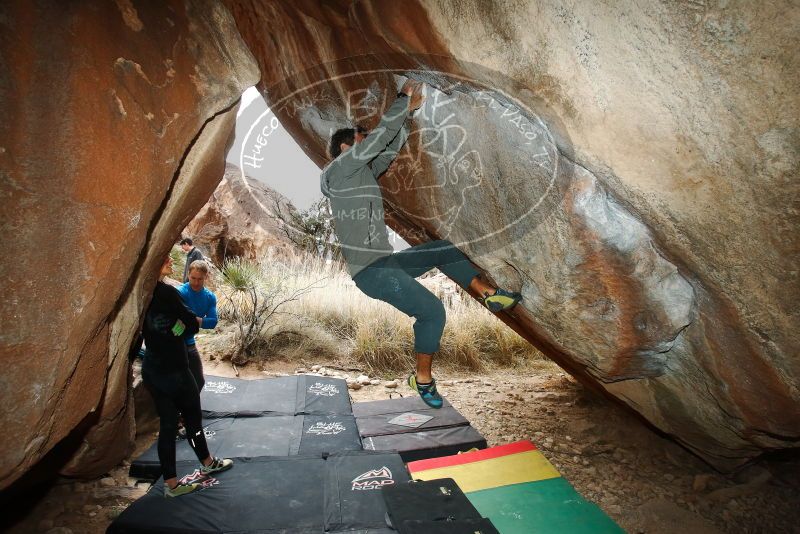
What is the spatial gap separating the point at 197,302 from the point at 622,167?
10.0ft

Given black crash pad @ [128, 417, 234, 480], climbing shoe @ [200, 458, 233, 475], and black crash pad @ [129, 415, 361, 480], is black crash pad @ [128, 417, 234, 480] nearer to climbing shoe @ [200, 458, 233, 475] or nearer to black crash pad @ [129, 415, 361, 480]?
black crash pad @ [129, 415, 361, 480]

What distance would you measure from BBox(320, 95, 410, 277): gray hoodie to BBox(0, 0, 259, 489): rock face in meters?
0.86

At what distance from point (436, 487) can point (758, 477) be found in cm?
231

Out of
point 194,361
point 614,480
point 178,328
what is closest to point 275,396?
point 194,361

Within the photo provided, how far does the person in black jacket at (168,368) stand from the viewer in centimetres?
253

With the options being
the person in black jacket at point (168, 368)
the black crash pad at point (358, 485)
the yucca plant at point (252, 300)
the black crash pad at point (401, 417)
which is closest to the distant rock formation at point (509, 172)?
the person in black jacket at point (168, 368)

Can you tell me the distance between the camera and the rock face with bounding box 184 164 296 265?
999 cm

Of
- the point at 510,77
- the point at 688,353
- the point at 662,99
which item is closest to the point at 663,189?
the point at 662,99

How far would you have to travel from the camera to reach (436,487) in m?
2.82

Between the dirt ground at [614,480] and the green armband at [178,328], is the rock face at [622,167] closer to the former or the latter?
the dirt ground at [614,480]

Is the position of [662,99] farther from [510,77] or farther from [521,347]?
[521,347]

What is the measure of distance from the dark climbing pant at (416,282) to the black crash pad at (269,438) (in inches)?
52.7

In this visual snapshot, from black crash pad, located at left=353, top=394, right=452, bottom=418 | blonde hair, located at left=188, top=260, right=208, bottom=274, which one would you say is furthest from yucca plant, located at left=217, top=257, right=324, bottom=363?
blonde hair, located at left=188, top=260, right=208, bottom=274

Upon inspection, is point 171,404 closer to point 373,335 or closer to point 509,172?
point 509,172
